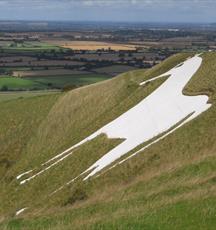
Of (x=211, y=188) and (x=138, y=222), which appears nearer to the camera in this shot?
(x=138, y=222)

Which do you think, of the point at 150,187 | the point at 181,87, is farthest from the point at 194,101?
the point at 150,187

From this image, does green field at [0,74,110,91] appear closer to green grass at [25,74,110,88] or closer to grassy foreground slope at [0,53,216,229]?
green grass at [25,74,110,88]

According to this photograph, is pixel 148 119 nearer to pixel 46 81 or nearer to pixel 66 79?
pixel 66 79

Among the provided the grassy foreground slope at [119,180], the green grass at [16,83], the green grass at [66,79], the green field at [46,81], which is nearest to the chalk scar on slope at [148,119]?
the grassy foreground slope at [119,180]

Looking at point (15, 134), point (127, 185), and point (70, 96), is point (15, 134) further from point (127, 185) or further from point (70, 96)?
point (127, 185)

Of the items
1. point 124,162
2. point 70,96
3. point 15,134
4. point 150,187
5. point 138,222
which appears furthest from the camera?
point 70,96

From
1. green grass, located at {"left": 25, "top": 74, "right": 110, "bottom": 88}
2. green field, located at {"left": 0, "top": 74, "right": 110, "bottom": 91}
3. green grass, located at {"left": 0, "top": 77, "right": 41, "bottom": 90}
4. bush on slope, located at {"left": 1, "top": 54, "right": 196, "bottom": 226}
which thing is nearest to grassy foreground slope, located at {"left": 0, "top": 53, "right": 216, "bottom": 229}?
bush on slope, located at {"left": 1, "top": 54, "right": 196, "bottom": 226}
